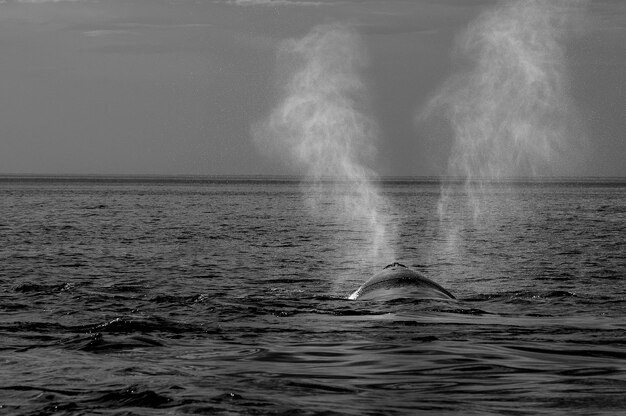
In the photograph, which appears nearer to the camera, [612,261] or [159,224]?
[612,261]

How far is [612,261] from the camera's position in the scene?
1661 inches

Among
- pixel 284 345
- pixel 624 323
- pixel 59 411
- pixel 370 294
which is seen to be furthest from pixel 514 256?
pixel 59 411

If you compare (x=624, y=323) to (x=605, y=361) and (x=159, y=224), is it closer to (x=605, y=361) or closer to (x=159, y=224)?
(x=605, y=361)

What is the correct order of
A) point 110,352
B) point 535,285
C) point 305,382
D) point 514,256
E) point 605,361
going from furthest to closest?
point 514,256 < point 535,285 < point 110,352 < point 605,361 < point 305,382

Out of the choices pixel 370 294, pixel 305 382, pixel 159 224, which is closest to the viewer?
pixel 305 382

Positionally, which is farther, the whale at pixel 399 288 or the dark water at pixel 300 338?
the whale at pixel 399 288

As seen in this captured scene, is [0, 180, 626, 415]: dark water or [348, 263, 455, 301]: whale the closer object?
[0, 180, 626, 415]: dark water

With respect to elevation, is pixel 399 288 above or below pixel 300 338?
above

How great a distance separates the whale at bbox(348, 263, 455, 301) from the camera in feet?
85.2

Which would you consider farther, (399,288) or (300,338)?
(399,288)

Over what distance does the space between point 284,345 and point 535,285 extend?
16228 millimetres

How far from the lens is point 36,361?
17.0 m

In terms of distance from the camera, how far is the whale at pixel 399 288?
85.2 ft

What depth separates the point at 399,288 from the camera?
26.9 metres
